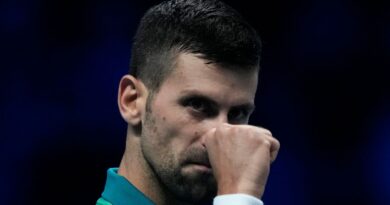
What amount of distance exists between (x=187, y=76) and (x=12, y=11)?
1.96 metres

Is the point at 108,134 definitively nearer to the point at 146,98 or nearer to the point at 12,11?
the point at 12,11

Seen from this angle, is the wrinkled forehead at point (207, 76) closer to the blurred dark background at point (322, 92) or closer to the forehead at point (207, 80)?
the forehead at point (207, 80)

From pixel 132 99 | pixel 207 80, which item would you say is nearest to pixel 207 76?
pixel 207 80

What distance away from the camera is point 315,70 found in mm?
4727

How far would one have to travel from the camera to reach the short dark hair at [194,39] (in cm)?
254

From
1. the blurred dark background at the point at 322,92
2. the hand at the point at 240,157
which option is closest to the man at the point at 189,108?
the hand at the point at 240,157

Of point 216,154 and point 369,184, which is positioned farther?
point 369,184

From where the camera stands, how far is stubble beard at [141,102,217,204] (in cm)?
245

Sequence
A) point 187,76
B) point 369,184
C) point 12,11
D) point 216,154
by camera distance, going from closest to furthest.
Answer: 1. point 216,154
2. point 187,76
3. point 12,11
4. point 369,184

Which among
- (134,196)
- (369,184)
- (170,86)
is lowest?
(369,184)

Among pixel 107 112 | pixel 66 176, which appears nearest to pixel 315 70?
pixel 107 112

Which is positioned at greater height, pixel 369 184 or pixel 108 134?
pixel 108 134

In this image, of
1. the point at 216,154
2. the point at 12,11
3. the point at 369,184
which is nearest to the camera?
the point at 216,154

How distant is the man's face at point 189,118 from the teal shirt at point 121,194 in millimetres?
88
